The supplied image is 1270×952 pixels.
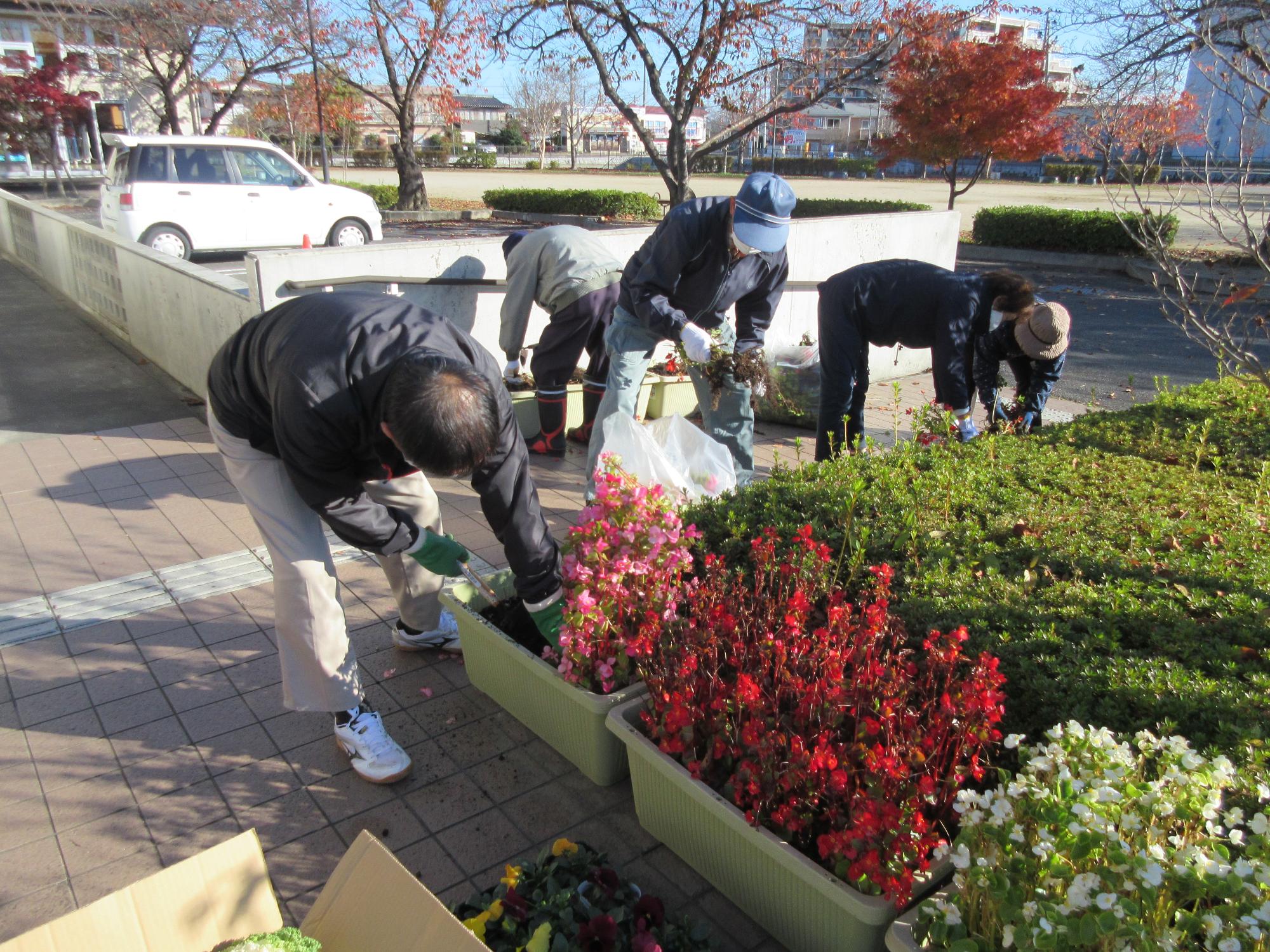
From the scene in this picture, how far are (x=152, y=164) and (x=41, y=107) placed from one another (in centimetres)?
1929

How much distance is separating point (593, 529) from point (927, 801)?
1204 mm

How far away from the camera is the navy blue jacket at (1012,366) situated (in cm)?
438

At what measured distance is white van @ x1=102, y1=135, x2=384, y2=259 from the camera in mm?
12086

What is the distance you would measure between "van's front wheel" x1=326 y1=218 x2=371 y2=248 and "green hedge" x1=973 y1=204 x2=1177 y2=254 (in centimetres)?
1197

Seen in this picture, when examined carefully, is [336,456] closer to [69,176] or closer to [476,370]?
[476,370]

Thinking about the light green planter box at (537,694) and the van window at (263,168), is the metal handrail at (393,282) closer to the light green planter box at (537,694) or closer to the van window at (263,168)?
the light green planter box at (537,694)

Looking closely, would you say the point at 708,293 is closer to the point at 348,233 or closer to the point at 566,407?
the point at 566,407

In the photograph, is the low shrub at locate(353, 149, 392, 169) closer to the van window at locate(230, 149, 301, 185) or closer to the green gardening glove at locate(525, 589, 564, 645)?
the van window at locate(230, 149, 301, 185)

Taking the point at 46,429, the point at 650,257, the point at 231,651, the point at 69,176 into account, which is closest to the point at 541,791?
the point at 231,651

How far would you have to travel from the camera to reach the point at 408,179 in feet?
70.3

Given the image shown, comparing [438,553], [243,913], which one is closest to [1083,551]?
[438,553]

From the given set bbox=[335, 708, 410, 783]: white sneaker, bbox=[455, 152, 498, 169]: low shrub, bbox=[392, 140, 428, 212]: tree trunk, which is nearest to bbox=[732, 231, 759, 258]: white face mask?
bbox=[335, 708, 410, 783]: white sneaker

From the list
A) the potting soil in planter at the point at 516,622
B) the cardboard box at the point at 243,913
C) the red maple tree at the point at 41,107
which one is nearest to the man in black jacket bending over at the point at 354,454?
the potting soil in planter at the point at 516,622

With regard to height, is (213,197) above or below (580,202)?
below
